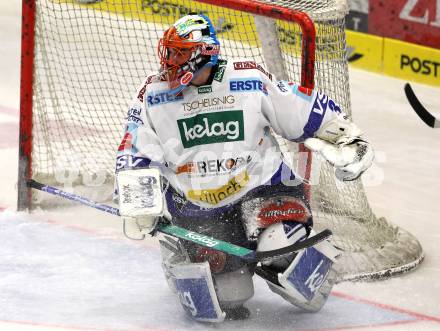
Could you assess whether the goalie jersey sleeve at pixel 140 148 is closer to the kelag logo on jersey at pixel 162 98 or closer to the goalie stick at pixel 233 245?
the kelag logo on jersey at pixel 162 98

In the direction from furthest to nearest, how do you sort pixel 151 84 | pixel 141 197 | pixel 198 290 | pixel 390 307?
pixel 390 307
pixel 151 84
pixel 198 290
pixel 141 197

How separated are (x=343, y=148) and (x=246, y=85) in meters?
0.42

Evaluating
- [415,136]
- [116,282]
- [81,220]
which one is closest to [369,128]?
[415,136]

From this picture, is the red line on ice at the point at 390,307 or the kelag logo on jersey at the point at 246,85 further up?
the kelag logo on jersey at the point at 246,85

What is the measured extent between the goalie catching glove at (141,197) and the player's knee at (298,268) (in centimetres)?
41

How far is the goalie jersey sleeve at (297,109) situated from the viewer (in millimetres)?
4445

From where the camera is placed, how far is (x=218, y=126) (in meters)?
4.43

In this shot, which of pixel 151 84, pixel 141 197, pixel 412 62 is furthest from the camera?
pixel 412 62

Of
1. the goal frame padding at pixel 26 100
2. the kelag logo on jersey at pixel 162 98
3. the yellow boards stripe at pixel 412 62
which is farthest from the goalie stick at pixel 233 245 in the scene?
the yellow boards stripe at pixel 412 62

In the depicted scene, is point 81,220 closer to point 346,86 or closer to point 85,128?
point 85,128

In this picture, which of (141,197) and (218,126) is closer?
(141,197)

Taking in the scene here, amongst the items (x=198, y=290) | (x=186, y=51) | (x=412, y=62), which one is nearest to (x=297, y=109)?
(x=186, y=51)

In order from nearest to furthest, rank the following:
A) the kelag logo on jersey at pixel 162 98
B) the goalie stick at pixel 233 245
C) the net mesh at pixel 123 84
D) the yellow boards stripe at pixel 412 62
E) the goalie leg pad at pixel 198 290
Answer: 1. the goalie stick at pixel 233 245
2. the goalie leg pad at pixel 198 290
3. the kelag logo on jersey at pixel 162 98
4. the net mesh at pixel 123 84
5. the yellow boards stripe at pixel 412 62

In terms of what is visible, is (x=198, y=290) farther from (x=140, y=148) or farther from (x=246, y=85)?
(x=246, y=85)
